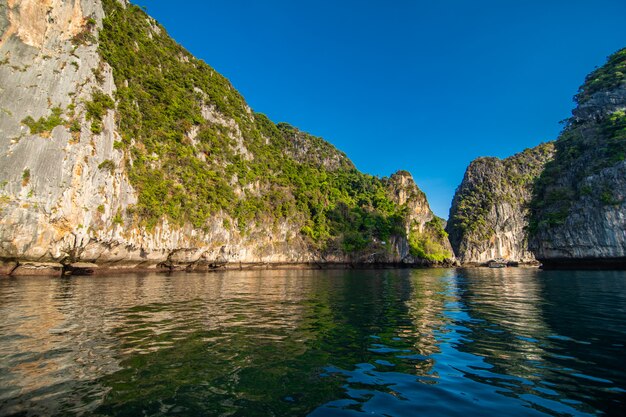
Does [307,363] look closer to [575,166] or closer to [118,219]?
[118,219]

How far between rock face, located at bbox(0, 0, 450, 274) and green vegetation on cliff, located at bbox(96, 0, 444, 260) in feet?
0.88

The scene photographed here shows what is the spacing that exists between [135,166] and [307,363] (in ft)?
145

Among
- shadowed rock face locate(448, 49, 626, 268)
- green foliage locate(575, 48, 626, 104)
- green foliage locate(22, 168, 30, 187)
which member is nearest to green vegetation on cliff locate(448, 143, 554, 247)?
shadowed rock face locate(448, 49, 626, 268)

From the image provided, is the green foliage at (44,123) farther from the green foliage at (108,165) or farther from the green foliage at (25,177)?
the green foliage at (108,165)

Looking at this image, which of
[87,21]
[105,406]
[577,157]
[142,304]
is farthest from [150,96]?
[577,157]

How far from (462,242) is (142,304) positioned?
12346 cm

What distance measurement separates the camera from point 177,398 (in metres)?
4.58

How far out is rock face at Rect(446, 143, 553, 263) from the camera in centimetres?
11862

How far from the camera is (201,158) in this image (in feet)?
189

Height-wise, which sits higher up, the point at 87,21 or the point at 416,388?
the point at 87,21

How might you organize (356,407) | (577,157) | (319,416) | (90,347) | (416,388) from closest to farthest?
(319,416) < (356,407) < (416,388) < (90,347) < (577,157)

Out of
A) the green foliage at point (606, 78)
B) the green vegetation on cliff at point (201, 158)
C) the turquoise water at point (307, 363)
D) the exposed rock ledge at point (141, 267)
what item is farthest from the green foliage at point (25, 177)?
the green foliage at point (606, 78)

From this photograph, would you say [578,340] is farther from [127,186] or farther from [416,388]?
[127,186]

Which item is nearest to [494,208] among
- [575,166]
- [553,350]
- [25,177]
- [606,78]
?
[606,78]
